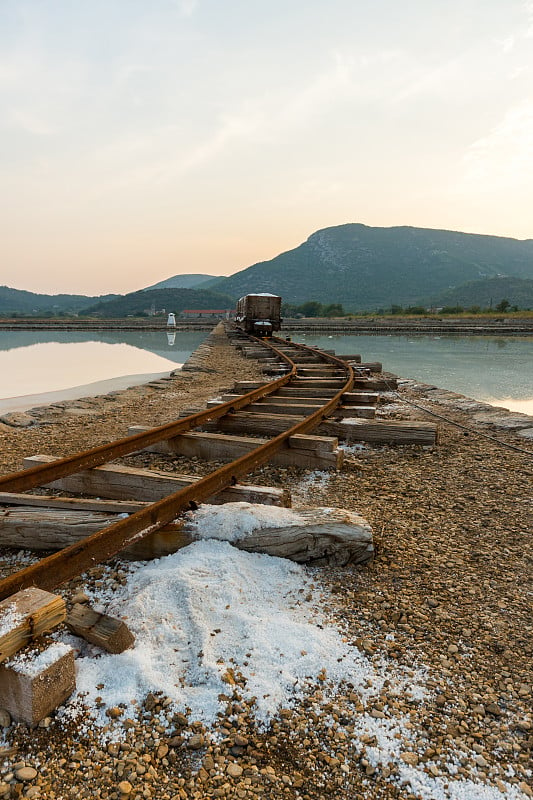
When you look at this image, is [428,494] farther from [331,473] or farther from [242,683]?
[242,683]

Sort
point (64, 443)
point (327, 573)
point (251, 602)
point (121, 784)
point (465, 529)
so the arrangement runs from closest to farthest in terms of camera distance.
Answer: point (121, 784)
point (251, 602)
point (327, 573)
point (465, 529)
point (64, 443)

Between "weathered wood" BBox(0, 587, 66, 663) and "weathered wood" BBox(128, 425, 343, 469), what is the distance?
291 centimetres

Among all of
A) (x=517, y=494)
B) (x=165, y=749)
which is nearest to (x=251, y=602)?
(x=165, y=749)

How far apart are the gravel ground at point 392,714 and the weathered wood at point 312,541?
95 millimetres

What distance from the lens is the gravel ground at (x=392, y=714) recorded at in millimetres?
1508

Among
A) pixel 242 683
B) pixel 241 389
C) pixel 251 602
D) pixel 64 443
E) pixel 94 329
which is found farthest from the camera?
pixel 94 329

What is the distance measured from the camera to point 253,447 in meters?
4.64

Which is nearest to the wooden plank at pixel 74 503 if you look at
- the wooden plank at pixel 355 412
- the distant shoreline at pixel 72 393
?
the wooden plank at pixel 355 412

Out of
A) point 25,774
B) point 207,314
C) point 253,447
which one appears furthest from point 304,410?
point 207,314

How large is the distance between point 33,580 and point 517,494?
147 inches

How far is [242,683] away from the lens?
188cm

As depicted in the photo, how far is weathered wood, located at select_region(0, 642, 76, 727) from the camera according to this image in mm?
1590

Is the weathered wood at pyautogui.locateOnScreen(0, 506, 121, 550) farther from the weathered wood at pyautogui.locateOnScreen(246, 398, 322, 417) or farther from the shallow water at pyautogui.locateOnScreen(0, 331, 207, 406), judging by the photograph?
the shallow water at pyautogui.locateOnScreen(0, 331, 207, 406)

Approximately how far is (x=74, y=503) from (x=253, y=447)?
2048 mm
